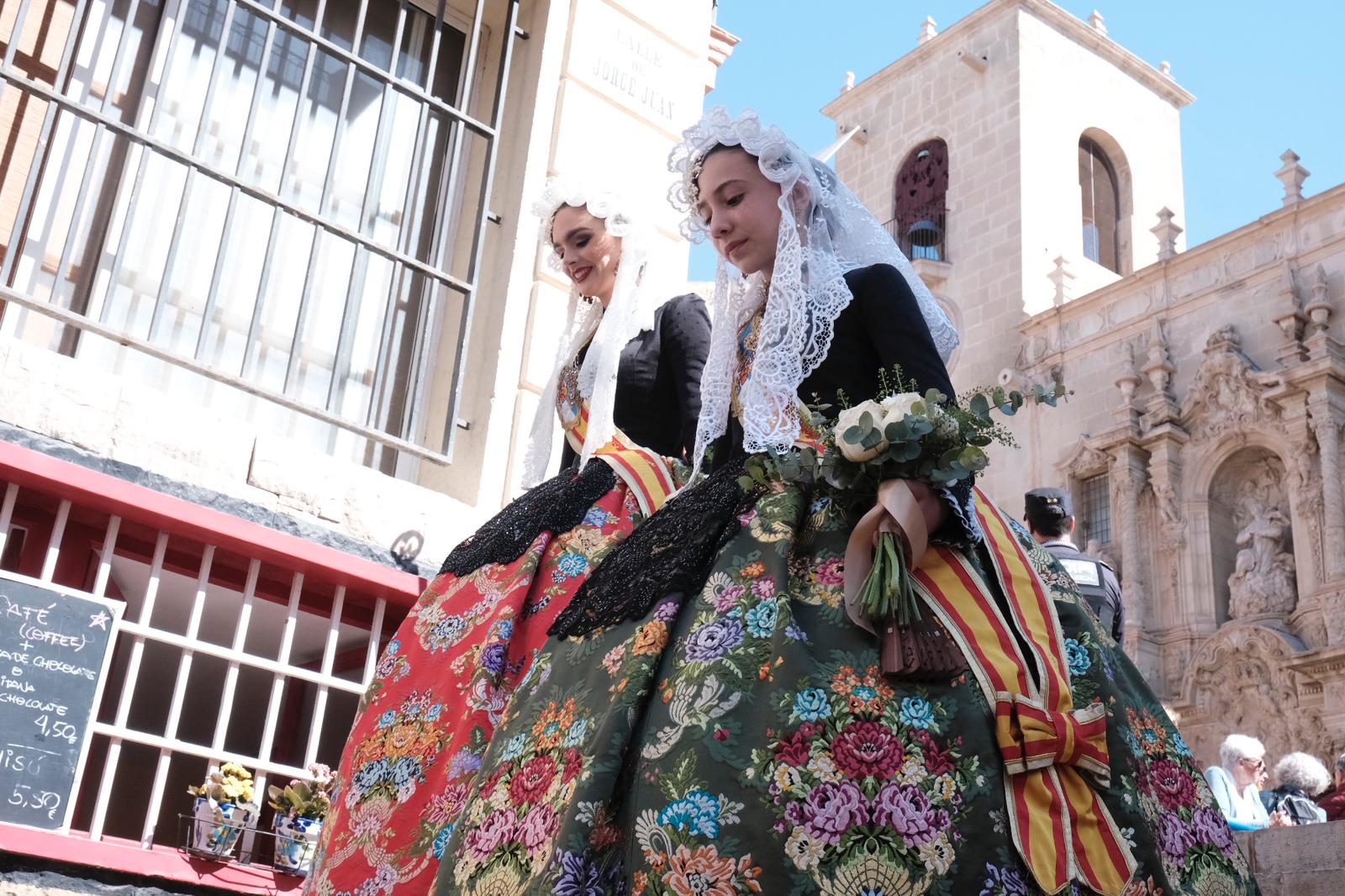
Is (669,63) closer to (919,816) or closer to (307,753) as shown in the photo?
(307,753)

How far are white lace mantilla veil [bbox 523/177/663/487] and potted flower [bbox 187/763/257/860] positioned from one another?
161 centimetres

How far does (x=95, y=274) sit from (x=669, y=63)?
328cm

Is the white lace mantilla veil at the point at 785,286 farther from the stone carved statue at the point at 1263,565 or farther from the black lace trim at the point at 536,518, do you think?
the stone carved statue at the point at 1263,565

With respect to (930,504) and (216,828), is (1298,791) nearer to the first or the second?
(216,828)

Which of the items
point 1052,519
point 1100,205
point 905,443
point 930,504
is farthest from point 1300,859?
point 1100,205

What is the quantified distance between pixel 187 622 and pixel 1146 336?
17.9 meters

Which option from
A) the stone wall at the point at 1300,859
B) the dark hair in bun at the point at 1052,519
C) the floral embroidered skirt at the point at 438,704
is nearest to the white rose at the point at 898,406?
the floral embroidered skirt at the point at 438,704

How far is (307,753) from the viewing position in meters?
5.36

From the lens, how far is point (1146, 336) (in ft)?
68.2

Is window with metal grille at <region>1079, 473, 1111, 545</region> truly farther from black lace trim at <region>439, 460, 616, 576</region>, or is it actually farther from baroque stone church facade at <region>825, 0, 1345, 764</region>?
black lace trim at <region>439, 460, 616, 576</region>

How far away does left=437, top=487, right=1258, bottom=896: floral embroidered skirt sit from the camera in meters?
2.23

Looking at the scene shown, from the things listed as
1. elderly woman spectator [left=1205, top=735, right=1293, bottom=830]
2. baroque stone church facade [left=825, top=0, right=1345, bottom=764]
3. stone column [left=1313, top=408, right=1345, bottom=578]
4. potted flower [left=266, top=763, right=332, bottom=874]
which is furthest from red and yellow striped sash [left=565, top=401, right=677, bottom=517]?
stone column [left=1313, top=408, right=1345, bottom=578]

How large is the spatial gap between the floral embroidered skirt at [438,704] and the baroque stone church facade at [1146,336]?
11.8 m

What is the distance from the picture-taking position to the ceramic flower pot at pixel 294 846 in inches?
198
